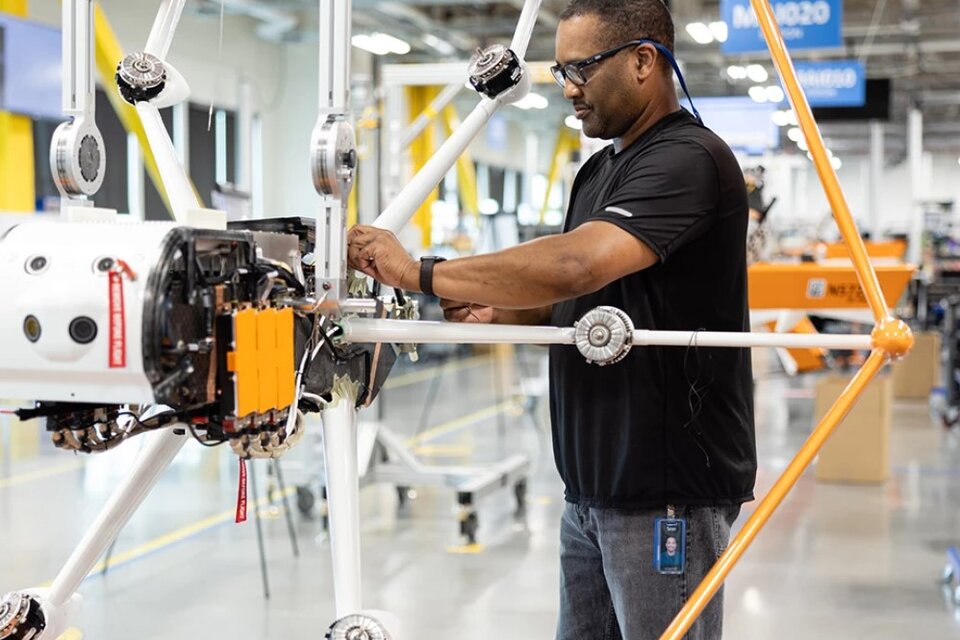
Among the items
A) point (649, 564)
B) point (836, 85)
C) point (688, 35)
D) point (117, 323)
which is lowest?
point (649, 564)

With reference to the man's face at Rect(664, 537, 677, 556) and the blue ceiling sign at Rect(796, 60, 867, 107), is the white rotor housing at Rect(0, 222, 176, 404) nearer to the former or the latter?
the man's face at Rect(664, 537, 677, 556)

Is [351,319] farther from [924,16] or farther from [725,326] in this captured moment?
[924,16]

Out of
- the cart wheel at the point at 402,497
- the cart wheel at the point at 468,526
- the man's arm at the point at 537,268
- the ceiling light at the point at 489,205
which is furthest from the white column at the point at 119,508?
the ceiling light at the point at 489,205

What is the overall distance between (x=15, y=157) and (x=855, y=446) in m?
7.54

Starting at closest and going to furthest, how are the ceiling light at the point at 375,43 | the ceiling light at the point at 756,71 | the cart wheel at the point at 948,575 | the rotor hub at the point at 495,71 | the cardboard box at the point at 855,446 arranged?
the rotor hub at the point at 495,71 → the cart wheel at the point at 948,575 → the cardboard box at the point at 855,446 → the ceiling light at the point at 375,43 → the ceiling light at the point at 756,71

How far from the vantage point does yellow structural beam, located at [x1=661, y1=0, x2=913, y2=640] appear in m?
1.95

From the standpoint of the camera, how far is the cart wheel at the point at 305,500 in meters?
5.88

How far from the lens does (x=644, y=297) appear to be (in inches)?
81.5

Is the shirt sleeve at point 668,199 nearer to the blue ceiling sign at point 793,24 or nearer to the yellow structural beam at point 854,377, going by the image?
the yellow structural beam at point 854,377

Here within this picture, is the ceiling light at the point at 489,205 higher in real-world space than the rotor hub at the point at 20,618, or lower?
higher

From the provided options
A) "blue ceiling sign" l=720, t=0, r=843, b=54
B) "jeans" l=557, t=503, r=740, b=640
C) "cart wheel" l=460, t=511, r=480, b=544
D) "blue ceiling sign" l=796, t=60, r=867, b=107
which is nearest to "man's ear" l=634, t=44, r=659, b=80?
"jeans" l=557, t=503, r=740, b=640

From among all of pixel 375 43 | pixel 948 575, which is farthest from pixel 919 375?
pixel 375 43

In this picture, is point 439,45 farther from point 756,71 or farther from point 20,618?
point 20,618

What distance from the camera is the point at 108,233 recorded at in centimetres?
178
